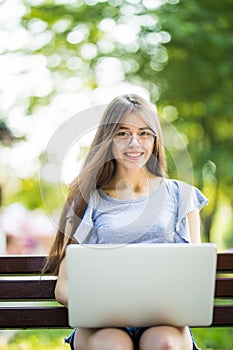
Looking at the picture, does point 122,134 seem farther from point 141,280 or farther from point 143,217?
point 141,280

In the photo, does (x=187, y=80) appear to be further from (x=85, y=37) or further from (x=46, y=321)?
(x=46, y=321)

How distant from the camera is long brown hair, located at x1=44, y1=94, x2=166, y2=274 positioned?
2.16 m

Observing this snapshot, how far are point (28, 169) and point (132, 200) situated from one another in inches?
220

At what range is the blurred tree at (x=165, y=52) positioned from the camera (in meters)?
5.93

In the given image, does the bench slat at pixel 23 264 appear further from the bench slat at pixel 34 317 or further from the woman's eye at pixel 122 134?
the woman's eye at pixel 122 134

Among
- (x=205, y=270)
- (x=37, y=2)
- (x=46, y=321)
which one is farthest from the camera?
(x=37, y=2)

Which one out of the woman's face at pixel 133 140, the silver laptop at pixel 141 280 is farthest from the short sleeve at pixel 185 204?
the silver laptop at pixel 141 280

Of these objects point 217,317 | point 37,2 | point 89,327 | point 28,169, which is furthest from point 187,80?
point 89,327

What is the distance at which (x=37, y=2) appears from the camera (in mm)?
6258

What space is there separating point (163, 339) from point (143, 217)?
0.39 metres

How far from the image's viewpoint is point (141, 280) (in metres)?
1.85

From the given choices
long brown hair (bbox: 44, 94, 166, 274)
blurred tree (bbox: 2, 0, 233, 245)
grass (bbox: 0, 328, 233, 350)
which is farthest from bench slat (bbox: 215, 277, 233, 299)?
blurred tree (bbox: 2, 0, 233, 245)

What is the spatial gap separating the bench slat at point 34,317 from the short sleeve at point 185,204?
0.49 meters

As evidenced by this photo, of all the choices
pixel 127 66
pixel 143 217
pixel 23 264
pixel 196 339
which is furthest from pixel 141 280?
pixel 127 66
